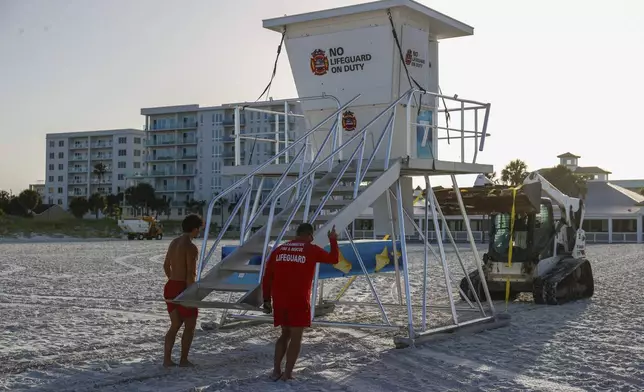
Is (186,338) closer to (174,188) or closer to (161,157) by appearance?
(174,188)

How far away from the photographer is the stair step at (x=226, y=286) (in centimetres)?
1002

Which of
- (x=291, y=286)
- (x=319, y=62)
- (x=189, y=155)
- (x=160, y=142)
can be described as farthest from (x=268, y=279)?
(x=160, y=142)

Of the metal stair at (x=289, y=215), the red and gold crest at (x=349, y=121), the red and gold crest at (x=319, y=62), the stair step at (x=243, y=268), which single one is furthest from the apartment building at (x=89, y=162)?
the stair step at (x=243, y=268)

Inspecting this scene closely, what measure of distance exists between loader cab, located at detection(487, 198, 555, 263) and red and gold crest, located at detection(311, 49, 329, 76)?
6837 millimetres

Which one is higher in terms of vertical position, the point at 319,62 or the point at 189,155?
the point at 189,155

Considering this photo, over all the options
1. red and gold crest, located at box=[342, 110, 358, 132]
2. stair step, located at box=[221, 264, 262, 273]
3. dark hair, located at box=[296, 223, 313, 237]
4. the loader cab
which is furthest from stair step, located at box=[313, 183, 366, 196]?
the loader cab

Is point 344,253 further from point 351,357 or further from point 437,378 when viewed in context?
point 437,378

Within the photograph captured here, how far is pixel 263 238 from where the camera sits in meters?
11.4

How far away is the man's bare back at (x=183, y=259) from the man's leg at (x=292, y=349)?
5.11ft

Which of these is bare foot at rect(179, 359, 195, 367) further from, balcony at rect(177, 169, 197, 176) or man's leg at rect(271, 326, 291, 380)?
balcony at rect(177, 169, 197, 176)

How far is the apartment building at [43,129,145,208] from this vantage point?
14788 cm

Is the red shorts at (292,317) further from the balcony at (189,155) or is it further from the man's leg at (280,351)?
the balcony at (189,155)

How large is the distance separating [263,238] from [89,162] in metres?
146

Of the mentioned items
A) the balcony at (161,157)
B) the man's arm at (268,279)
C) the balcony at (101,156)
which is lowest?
the man's arm at (268,279)
